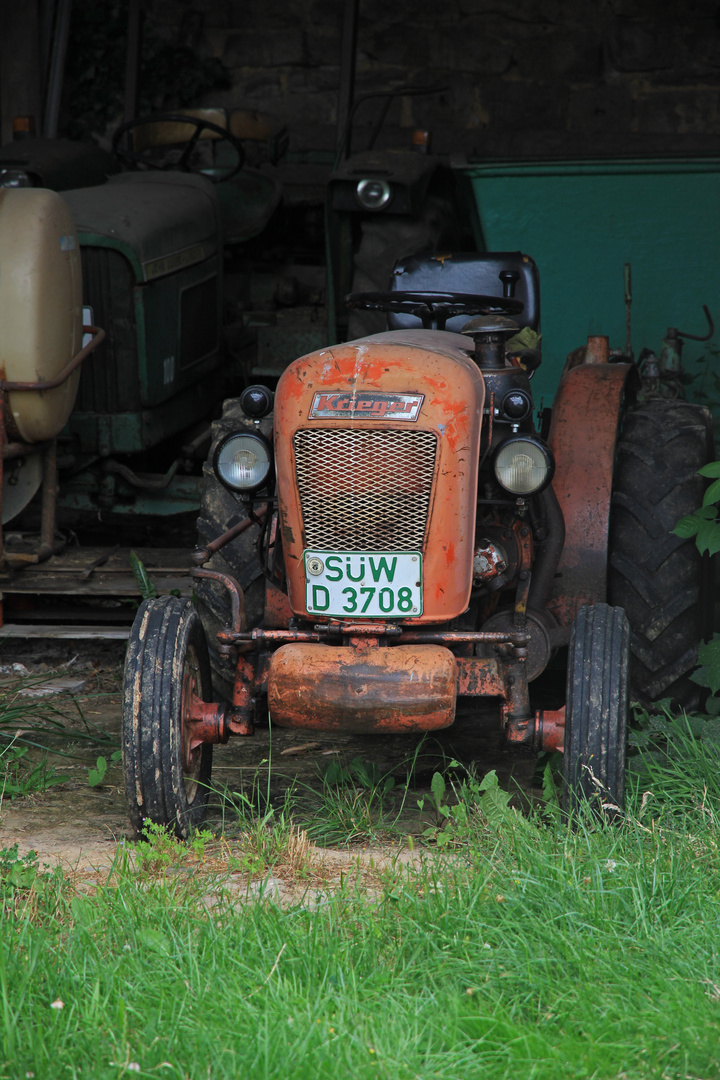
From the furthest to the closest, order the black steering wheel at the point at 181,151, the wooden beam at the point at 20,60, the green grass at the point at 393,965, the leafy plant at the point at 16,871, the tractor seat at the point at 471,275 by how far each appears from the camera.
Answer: the wooden beam at the point at 20,60, the black steering wheel at the point at 181,151, the tractor seat at the point at 471,275, the leafy plant at the point at 16,871, the green grass at the point at 393,965

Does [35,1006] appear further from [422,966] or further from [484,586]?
[484,586]

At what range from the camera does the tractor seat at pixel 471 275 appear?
428 centimetres

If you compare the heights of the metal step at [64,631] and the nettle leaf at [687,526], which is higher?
the nettle leaf at [687,526]

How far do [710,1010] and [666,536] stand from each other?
5.02ft

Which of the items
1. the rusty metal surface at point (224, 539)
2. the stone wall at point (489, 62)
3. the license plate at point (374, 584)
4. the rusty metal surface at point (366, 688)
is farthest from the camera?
the stone wall at point (489, 62)

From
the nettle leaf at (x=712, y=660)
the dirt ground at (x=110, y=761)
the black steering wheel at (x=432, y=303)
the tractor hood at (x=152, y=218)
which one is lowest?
the dirt ground at (x=110, y=761)

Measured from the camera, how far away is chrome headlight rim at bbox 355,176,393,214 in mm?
5242

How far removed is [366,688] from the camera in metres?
2.54

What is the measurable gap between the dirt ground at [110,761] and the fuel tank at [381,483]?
527mm

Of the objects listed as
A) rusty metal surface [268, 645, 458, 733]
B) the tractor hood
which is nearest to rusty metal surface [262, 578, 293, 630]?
rusty metal surface [268, 645, 458, 733]

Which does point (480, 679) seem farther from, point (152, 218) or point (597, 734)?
point (152, 218)

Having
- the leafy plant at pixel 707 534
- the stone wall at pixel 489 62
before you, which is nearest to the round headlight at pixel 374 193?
the leafy plant at pixel 707 534

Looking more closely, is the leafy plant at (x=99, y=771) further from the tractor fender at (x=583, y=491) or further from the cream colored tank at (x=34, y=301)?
the cream colored tank at (x=34, y=301)

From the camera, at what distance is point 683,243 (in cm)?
530
